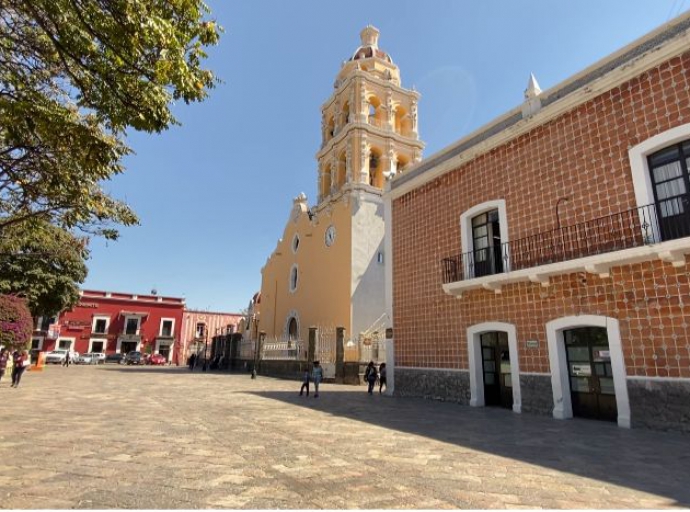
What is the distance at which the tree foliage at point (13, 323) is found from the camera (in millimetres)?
16828

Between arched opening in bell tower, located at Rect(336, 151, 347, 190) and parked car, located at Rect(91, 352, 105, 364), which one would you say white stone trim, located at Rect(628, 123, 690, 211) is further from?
parked car, located at Rect(91, 352, 105, 364)

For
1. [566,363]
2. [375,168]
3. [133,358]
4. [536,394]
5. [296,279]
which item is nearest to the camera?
[566,363]

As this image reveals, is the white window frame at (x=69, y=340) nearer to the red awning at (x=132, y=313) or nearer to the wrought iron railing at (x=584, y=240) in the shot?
the red awning at (x=132, y=313)

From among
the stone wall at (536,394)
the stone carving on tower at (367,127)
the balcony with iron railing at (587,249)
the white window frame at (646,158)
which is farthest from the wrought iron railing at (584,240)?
the stone carving on tower at (367,127)

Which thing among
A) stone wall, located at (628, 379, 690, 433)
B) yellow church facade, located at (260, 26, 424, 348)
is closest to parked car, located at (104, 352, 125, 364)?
yellow church facade, located at (260, 26, 424, 348)

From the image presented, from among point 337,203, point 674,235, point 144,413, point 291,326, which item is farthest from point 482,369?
point 291,326

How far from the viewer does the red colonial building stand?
3938 centimetres

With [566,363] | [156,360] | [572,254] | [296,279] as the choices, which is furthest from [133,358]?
[572,254]

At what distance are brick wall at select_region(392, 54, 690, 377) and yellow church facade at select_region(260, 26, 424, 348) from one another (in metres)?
8.77

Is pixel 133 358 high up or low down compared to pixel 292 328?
down

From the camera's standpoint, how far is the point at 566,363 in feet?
31.0

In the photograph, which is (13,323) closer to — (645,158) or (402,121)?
(645,158)

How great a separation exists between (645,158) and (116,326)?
44970 millimetres

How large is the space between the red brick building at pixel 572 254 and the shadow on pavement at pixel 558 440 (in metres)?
0.88
